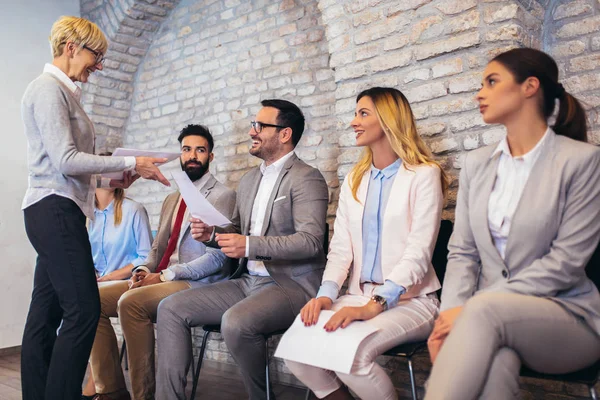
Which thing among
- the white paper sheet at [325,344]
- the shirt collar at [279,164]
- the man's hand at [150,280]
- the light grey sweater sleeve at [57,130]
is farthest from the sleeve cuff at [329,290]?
the man's hand at [150,280]

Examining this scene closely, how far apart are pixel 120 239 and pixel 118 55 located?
1.90 meters

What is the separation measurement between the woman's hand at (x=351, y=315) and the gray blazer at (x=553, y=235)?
29 centimetres

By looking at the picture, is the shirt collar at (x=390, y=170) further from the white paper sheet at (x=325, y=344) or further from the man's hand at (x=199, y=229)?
the man's hand at (x=199, y=229)

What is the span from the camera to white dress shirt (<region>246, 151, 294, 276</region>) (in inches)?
111

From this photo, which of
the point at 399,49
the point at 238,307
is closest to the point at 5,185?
the point at 238,307

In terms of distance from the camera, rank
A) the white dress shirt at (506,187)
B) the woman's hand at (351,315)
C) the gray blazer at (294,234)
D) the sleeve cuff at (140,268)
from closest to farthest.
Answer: the white dress shirt at (506,187) < the woman's hand at (351,315) < the gray blazer at (294,234) < the sleeve cuff at (140,268)

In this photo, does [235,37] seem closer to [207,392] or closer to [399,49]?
[399,49]

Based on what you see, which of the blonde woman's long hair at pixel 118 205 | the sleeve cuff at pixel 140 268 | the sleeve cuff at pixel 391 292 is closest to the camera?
the sleeve cuff at pixel 391 292

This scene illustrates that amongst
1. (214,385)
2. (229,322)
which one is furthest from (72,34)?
(214,385)

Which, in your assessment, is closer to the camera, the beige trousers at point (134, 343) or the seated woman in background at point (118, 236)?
the beige trousers at point (134, 343)

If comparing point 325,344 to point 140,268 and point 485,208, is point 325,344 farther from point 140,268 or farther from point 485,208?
point 140,268

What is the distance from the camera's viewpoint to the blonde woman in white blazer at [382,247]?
6.70 ft

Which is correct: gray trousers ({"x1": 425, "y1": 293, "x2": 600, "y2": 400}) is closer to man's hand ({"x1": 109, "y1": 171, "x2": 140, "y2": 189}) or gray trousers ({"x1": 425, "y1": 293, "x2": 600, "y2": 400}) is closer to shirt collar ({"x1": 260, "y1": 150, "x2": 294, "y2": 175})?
shirt collar ({"x1": 260, "y1": 150, "x2": 294, "y2": 175})

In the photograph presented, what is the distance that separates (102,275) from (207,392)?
103 centimetres
